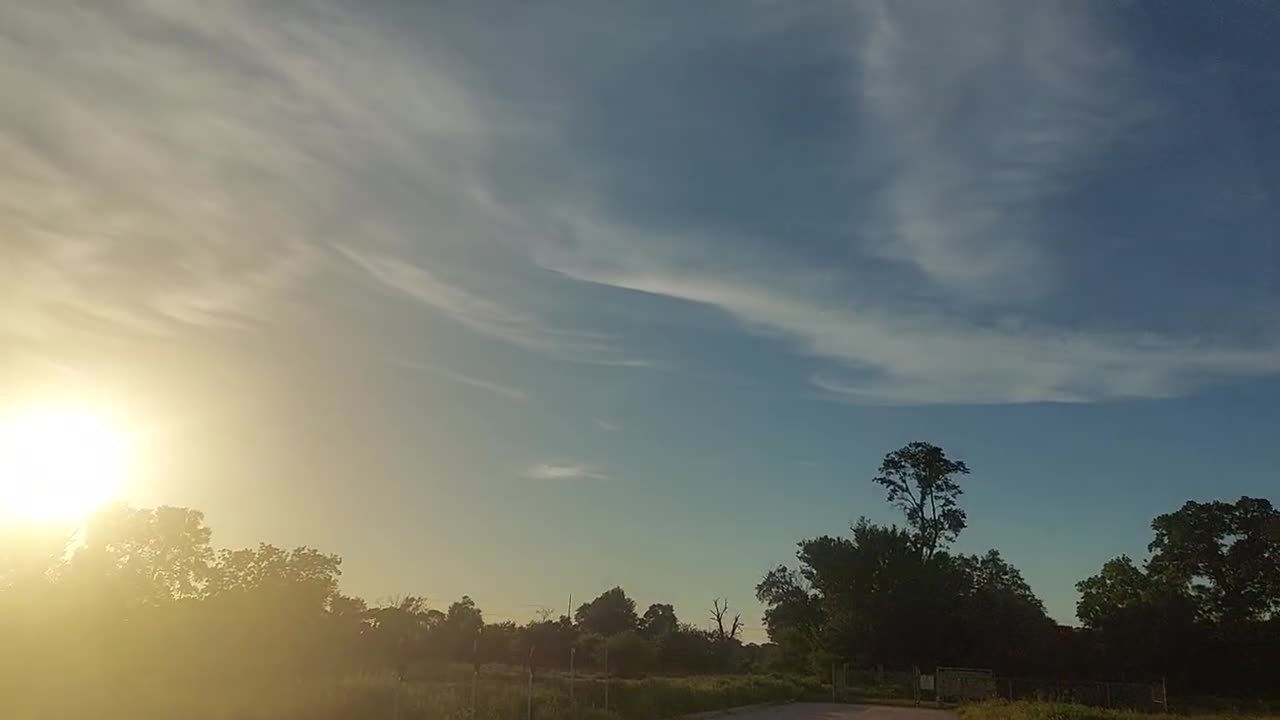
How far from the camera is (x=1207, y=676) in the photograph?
184ft

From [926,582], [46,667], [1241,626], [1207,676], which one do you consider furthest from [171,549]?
[1241,626]

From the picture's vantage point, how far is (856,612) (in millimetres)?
64438

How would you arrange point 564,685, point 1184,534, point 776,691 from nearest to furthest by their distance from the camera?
point 564,685, point 776,691, point 1184,534

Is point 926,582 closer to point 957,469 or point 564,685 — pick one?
point 957,469

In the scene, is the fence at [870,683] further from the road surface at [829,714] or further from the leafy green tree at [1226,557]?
the leafy green tree at [1226,557]

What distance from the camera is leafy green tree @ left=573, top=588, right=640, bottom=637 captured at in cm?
10638

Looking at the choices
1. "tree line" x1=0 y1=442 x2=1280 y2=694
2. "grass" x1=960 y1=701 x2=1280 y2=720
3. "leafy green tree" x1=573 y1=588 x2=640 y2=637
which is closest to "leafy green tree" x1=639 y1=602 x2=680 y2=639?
"leafy green tree" x1=573 y1=588 x2=640 y2=637

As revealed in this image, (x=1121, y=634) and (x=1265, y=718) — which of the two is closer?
A: (x=1265, y=718)

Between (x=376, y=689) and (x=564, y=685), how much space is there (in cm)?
1154

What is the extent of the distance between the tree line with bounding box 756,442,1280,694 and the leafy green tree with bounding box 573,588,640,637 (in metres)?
36.6

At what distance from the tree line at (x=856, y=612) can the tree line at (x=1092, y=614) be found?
0.11 meters

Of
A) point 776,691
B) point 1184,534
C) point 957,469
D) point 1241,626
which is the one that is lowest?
point 776,691

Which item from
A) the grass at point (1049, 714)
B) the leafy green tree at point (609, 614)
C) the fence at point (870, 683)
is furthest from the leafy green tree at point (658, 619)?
the grass at point (1049, 714)

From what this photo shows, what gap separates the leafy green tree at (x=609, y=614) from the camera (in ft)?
349
